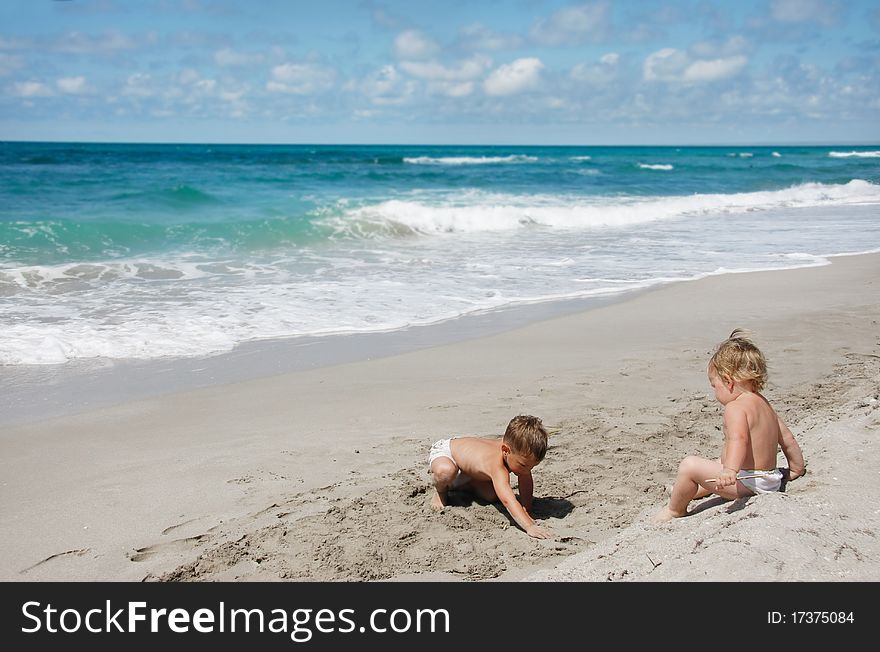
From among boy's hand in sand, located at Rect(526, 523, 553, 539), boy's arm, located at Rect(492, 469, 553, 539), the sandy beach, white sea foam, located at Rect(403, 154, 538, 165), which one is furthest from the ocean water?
white sea foam, located at Rect(403, 154, 538, 165)

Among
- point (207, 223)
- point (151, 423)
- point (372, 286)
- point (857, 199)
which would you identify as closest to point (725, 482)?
point (151, 423)

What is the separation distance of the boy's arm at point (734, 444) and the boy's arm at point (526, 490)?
0.99m

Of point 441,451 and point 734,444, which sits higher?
point 734,444

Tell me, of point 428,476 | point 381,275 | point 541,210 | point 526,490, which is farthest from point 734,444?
point 541,210

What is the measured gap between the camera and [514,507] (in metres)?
4.21

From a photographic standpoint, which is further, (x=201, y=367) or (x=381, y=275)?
(x=381, y=275)

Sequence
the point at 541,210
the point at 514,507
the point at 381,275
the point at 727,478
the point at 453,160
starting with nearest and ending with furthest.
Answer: the point at 727,478, the point at 514,507, the point at 381,275, the point at 541,210, the point at 453,160

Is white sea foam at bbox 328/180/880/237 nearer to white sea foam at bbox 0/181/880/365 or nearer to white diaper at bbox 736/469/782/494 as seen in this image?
white sea foam at bbox 0/181/880/365

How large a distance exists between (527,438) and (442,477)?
557 mm

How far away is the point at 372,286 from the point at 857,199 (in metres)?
25.6

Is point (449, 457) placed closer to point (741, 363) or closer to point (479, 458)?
point (479, 458)

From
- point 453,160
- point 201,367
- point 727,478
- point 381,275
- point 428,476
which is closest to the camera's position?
point 727,478
